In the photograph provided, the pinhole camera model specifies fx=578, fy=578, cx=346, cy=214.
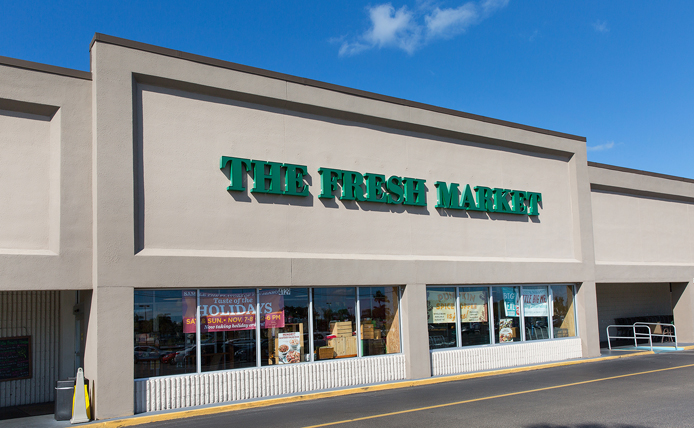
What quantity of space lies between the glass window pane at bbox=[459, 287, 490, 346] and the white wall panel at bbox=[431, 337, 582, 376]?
1.03ft

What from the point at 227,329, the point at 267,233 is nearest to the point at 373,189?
the point at 267,233

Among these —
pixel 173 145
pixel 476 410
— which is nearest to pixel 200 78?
pixel 173 145

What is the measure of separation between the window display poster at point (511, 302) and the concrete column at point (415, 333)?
3.65 m

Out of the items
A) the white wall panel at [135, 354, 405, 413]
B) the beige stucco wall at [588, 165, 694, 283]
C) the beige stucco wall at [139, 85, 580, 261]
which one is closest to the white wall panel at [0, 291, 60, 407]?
the white wall panel at [135, 354, 405, 413]

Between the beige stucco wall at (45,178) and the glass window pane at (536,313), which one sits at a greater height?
the beige stucco wall at (45,178)

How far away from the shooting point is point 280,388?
1381 cm

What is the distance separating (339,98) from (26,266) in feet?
28.0

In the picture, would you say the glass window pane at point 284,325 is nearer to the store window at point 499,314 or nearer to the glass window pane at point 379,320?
the glass window pane at point 379,320

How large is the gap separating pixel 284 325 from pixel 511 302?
8.16m

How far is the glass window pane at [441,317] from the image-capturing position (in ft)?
55.0

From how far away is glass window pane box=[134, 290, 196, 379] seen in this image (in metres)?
12.4

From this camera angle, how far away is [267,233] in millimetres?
14172

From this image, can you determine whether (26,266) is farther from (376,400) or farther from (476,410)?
(476,410)

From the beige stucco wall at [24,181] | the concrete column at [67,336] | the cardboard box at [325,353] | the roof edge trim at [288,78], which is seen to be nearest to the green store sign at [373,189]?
the roof edge trim at [288,78]
